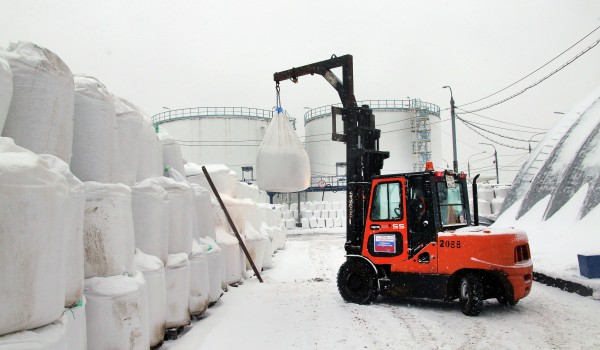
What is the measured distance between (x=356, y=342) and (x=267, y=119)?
1210 inches

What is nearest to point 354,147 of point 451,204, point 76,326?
point 451,204

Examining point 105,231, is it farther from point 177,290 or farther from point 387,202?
point 387,202

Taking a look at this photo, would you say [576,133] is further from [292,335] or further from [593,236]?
[292,335]

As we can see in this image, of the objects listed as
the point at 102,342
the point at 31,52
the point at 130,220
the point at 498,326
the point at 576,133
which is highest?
the point at 576,133

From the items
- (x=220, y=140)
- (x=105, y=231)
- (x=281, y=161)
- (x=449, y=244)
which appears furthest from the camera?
(x=220, y=140)

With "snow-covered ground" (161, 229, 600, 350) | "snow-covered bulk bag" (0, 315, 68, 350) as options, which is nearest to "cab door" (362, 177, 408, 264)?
"snow-covered ground" (161, 229, 600, 350)

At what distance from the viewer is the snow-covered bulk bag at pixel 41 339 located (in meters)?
2.16

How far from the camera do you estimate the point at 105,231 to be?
139 inches

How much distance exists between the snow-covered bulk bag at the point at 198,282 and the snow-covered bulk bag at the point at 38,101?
257cm

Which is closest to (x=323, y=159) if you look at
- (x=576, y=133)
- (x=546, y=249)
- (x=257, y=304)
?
(x=576, y=133)

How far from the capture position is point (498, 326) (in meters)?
5.25

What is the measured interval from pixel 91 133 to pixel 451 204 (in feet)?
16.0

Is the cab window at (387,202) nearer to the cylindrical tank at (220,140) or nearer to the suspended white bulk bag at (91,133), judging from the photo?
the suspended white bulk bag at (91,133)

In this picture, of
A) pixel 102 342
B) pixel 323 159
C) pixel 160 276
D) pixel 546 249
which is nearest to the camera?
pixel 102 342
